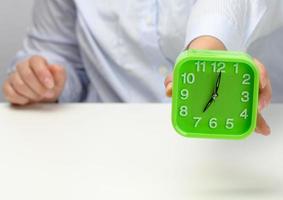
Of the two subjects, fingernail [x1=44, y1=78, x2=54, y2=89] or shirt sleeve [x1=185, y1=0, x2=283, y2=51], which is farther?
fingernail [x1=44, y1=78, x2=54, y2=89]

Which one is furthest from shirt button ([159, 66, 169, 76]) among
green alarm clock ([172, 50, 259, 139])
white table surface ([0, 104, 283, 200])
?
green alarm clock ([172, 50, 259, 139])

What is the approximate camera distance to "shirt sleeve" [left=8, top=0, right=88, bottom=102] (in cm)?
87

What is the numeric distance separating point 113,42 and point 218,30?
265mm

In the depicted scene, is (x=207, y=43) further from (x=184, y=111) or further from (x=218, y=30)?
(x=184, y=111)

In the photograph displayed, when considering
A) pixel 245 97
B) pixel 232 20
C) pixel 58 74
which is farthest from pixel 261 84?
pixel 58 74

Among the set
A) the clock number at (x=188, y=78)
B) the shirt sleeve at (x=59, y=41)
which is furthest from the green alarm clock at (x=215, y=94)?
the shirt sleeve at (x=59, y=41)

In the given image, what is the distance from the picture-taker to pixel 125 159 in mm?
540

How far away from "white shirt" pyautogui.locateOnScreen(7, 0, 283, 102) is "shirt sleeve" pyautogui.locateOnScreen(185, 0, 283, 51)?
0.13 metres

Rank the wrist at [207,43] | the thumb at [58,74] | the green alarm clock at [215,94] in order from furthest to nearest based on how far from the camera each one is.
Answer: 1. the thumb at [58,74]
2. the wrist at [207,43]
3. the green alarm clock at [215,94]

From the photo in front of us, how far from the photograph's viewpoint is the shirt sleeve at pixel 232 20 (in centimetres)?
58

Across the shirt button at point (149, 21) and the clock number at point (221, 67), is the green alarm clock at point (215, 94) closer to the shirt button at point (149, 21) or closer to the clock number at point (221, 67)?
the clock number at point (221, 67)

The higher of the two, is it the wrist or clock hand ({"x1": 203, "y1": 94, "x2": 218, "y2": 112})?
clock hand ({"x1": 203, "y1": 94, "x2": 218, "y2": 112})

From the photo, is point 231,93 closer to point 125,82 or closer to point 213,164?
point 213,164

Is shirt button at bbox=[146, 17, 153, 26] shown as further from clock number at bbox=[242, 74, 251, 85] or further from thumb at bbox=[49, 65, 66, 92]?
clock number at bbox=[242, 74, 251, 85]
